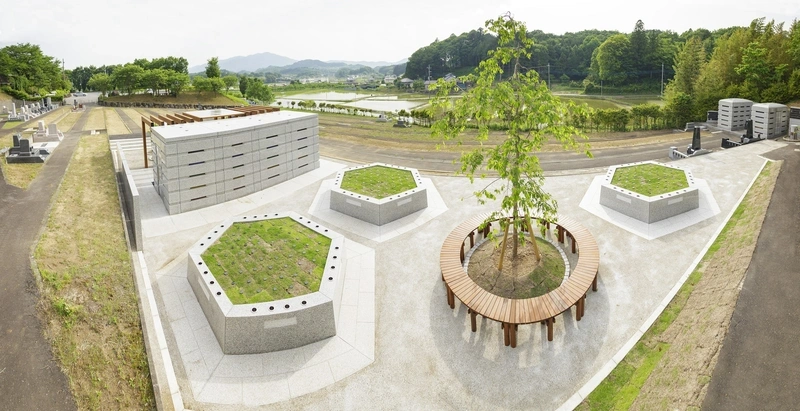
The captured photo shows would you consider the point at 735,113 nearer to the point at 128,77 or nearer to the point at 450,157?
the point at 450,157

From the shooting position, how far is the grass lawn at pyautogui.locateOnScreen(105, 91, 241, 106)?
234 ft

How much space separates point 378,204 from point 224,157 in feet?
24.8

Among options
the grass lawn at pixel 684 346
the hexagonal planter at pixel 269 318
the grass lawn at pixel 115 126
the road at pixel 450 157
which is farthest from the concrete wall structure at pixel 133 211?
the grass lawn at pixel 115 126

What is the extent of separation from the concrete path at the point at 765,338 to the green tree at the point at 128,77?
8191 centimetres

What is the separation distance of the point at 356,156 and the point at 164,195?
12361 mm

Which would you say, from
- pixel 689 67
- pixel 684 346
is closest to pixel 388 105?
pixel 689 67

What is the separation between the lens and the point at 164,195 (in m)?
18.1

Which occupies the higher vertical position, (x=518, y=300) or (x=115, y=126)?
(x=115, y=126)

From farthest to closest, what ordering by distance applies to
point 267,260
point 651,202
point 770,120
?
1. point 770,120
2. point 651,202
3. point 267,260

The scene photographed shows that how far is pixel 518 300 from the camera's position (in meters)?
10.3

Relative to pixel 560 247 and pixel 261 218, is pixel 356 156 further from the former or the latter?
pixel 560 247

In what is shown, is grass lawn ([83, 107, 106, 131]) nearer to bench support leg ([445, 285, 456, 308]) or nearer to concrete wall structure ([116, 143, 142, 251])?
concrete wall structure ([116, 143, 142, 251])

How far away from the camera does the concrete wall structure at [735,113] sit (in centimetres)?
3272

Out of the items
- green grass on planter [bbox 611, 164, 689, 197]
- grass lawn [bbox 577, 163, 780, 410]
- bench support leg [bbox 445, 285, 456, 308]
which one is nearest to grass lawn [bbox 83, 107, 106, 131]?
bench support leg [bbox 445, 285, 456, 308]
